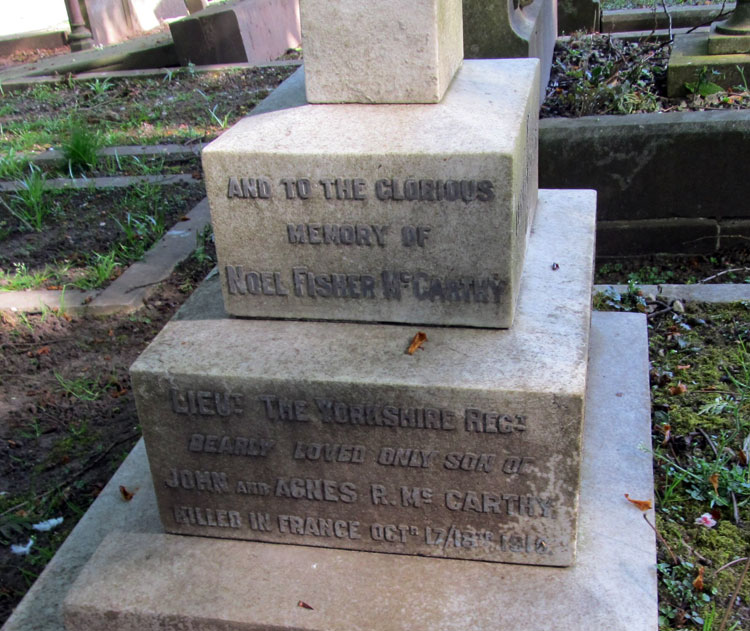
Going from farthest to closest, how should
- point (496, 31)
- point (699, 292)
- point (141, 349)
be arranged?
point (496, 31), point (141, 349), point (699, 292)

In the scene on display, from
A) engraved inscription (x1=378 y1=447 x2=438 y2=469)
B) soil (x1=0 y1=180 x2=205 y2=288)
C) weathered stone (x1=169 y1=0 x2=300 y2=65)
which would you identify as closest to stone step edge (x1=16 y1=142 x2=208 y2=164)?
soil (x1=0 y1=180 x2=205 y2=288)

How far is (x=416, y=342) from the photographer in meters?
1.89

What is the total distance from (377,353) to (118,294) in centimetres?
225

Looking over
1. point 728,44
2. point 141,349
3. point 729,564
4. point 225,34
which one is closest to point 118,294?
point 141,349

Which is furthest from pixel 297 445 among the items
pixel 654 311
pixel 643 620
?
pixel 654 311

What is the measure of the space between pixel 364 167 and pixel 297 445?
0.66m

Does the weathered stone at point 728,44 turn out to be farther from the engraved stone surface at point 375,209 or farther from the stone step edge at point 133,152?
the engraved stone surface at point 375,209

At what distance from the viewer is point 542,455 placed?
1.78 meters

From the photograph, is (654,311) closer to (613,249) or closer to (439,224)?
(613,249)

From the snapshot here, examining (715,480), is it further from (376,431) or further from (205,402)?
(205,402)

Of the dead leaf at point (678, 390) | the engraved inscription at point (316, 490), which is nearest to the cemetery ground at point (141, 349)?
the dead leaf at point (678, 390)

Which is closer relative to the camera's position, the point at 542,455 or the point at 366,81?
the point at 542,455

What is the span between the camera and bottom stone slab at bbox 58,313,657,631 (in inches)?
69.7

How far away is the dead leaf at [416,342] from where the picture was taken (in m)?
1.87
